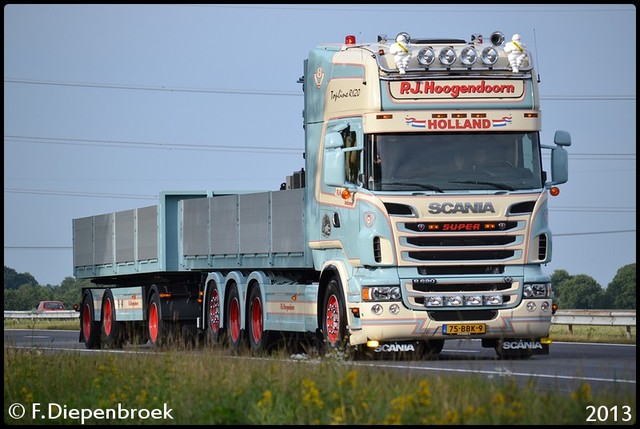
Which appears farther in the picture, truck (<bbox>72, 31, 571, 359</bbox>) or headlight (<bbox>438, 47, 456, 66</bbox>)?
headlight (<bbox>438, 47, 456, 66</bbox>)

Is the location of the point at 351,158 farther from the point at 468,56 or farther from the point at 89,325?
the point at 89,325

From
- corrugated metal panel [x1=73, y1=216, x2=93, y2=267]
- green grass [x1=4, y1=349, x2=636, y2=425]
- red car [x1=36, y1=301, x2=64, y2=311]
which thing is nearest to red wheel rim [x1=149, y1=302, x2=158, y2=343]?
corrugated metal panel [x1=73, y1=216, x2=93, y2=267]

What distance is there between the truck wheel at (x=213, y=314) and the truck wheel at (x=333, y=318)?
4392mm

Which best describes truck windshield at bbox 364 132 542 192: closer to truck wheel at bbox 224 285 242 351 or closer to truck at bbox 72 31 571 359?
truck at bbox 72 31 571 359

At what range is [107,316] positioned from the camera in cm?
3216

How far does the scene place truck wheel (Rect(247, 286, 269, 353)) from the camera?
24281 millimetres

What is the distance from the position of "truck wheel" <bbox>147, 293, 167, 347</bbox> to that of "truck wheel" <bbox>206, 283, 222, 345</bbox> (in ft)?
5.02

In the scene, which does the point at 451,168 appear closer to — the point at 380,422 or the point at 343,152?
the point at 343,152

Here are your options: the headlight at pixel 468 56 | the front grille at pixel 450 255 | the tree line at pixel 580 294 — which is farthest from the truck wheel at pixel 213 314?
the tree line at pixel 580 294

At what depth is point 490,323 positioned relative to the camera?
21.0 m

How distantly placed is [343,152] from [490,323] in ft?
10.4

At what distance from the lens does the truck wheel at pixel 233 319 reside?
2539cm

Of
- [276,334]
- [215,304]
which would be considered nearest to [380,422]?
[276,334]

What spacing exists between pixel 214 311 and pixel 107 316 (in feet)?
20.1
